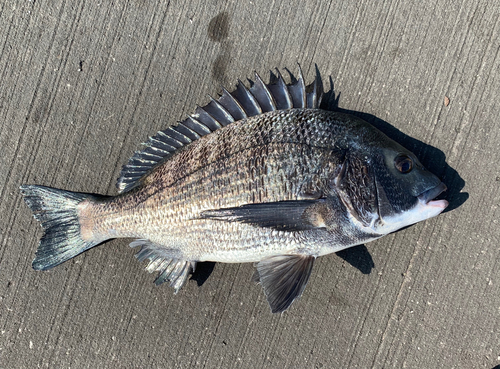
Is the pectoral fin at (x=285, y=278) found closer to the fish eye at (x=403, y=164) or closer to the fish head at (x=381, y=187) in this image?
the fish head at (x=381, y=187)

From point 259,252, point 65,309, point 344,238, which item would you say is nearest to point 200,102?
point 259,252

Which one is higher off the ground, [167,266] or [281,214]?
[281,214]

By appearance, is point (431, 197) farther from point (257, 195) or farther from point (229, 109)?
point (229, 109)

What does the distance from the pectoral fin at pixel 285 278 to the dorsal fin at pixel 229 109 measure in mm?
1082

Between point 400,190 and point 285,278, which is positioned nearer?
point 400,190

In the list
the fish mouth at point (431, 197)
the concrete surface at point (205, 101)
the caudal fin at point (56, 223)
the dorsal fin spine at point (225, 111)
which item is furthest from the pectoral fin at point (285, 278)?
the caudal fin at point (56, 223)

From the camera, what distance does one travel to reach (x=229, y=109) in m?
2.53

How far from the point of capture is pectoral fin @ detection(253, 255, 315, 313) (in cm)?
237

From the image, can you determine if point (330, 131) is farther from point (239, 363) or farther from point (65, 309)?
point (65, 309)

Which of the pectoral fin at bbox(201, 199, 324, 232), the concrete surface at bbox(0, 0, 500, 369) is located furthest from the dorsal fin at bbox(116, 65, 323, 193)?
the pectoral fin at bbox(201, 199, 324, 232)

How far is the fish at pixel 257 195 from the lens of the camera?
2.23 meters

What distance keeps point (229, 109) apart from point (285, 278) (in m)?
1.30

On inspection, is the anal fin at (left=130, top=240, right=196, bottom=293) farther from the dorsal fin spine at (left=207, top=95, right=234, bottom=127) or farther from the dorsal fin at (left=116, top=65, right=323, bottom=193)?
the dorsal fin spine at (left=207, top=95, right=234, bottom=127)

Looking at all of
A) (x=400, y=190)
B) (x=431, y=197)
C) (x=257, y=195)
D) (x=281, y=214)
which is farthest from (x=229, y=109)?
(x=431, y=197)
